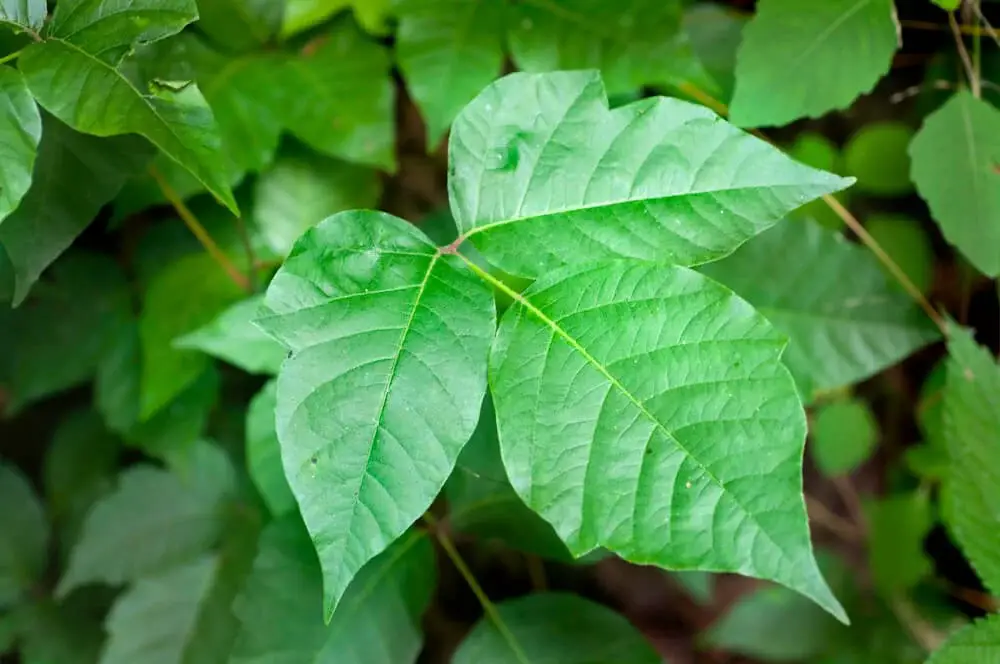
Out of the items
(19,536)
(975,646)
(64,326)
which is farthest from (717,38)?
(19,536)

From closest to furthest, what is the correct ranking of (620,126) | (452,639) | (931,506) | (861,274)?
(620,126) → (861,274) → (931,506) → (452,639)

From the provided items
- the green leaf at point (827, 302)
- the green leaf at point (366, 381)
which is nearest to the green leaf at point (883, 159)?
the green leaf at point (827, 302)

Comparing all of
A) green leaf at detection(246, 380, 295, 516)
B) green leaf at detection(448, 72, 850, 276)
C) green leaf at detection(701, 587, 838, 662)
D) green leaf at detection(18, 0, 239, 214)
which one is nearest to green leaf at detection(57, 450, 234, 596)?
green leaf at detection(246, 380, 295, 516)

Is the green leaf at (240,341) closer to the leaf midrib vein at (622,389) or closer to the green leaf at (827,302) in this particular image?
the leaf midrib vein at (622,389)

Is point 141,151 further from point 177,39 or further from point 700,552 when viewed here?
point 700,552

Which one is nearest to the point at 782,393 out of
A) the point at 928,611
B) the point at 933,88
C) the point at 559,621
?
the point at 559,621

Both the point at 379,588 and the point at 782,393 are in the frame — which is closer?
the point at 782,393
